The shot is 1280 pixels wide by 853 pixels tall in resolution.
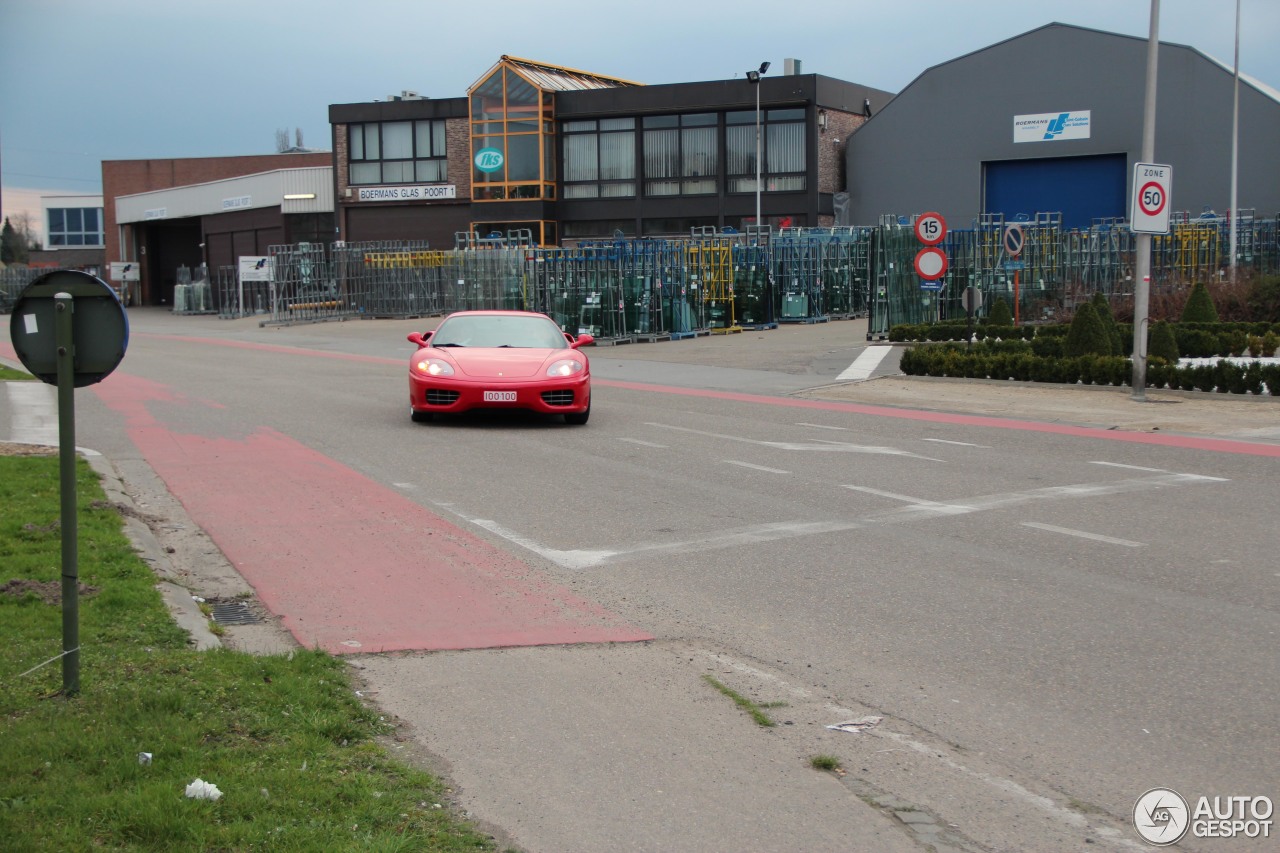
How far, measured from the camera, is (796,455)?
14.0m

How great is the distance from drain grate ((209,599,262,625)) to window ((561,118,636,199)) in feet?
170

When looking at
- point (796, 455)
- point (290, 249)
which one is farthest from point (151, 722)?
point (290, 249)

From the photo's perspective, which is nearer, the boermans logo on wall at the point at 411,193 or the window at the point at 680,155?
the window at the point at 680,155

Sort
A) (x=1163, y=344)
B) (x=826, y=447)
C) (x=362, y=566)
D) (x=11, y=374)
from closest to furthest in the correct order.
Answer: (x=362, y=566), (x=826, y=447), (x=1163, y=344), (x=11, y=374)

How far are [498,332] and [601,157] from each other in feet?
141

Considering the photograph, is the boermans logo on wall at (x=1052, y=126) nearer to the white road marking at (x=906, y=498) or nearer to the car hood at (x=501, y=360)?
the car hood at (x=501, y=360)

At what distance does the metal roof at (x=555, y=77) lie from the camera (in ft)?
190

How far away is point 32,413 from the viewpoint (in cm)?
1720

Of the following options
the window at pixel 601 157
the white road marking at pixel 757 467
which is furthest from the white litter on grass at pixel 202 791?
the window at pixel 601 157

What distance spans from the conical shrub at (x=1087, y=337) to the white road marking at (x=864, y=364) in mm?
3588

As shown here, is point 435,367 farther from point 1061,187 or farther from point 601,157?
point 601,157

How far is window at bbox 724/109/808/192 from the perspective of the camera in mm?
55781

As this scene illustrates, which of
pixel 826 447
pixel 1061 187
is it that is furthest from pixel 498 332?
pixel 1061 187

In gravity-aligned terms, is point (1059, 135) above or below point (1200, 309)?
above
